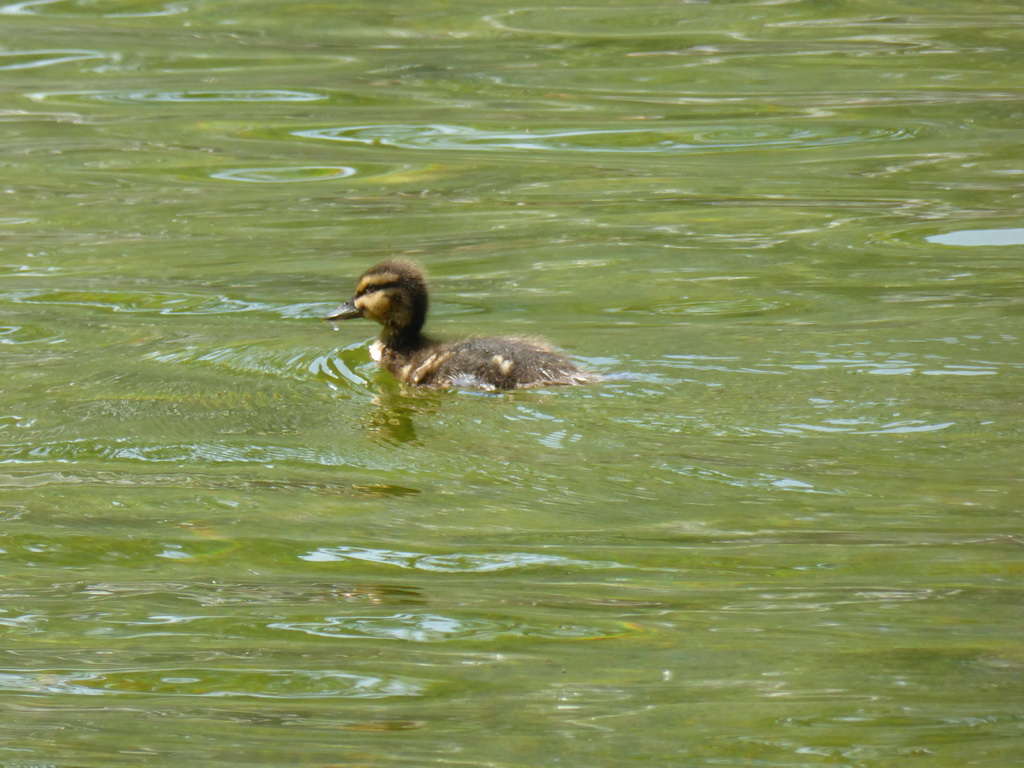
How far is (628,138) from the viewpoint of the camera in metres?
9.77

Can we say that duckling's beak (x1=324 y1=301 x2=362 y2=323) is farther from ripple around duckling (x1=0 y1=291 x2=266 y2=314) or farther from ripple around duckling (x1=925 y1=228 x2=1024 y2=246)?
ripple around duckling (x1=925 y1=228 x2=1024 y2=246)

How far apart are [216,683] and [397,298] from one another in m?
A: 2.90

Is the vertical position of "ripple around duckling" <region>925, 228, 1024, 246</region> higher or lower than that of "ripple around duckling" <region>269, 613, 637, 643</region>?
higher

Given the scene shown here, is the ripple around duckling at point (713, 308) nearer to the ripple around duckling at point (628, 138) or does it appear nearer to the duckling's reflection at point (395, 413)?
the duckling's reflection at point (395, 413)

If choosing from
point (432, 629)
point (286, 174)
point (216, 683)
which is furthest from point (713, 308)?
point (216, 683)

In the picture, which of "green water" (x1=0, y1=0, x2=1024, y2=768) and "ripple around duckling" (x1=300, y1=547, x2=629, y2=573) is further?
"ripple around duckling" (x1=300, y1=547, x2=629, y2=573)

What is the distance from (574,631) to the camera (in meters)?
4.20

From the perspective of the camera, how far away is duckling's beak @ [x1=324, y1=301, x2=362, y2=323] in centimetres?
688

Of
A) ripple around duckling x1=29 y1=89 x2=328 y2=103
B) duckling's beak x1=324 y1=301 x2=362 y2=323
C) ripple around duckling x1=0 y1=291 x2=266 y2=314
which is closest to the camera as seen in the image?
duckling's beak x1=324 y1=301 x2=362 y2=323

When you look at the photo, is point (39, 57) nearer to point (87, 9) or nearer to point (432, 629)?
point (87, 9)

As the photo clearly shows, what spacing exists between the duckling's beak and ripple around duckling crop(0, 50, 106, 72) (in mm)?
5281

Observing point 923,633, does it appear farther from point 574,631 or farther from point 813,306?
point 813,306

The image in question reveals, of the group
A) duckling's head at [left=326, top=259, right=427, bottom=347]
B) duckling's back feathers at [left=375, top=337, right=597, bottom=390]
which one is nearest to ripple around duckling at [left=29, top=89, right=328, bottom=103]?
duckling's head at [left=326, top=259, right=427, bottom=347]

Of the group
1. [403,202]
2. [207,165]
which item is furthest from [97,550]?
[207,165]
